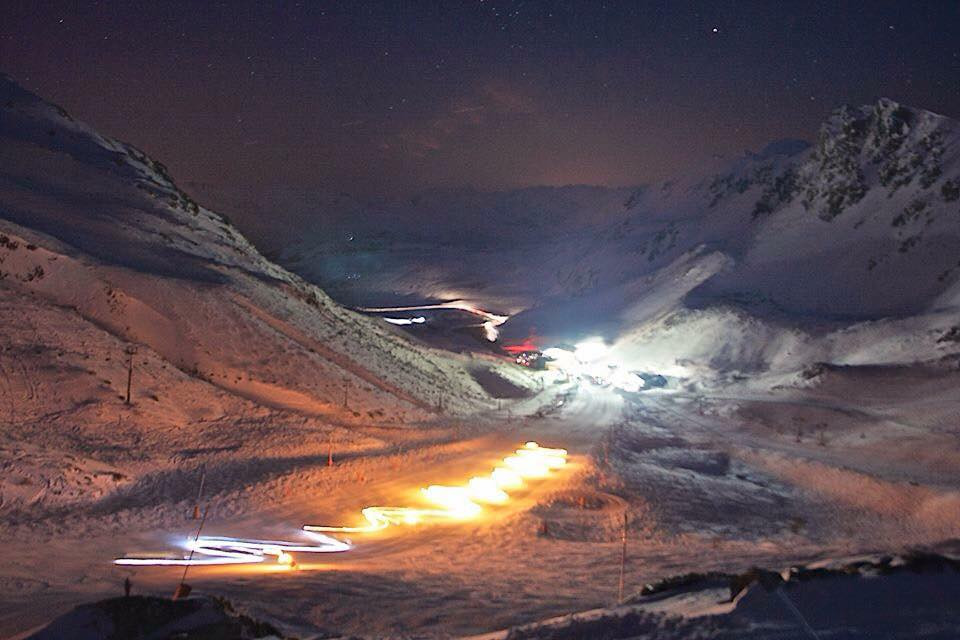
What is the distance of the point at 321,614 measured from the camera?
9531 mm

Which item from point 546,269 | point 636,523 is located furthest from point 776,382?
point 546,269

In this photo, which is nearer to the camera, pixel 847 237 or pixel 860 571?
pixel 860 571

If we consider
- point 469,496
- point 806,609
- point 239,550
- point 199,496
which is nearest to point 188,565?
point 239,550

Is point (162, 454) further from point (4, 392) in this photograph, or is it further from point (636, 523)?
point (636, 523)

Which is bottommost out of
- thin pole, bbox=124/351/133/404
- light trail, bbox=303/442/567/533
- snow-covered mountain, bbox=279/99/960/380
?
light trail, bbox=303/442/567/533

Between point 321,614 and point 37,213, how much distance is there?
86.3 feet

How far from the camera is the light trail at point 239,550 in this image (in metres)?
11.9

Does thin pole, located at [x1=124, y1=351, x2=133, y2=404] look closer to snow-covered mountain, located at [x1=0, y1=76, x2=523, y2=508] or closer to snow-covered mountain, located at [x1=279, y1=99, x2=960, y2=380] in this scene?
snow-covered mountain, located at [x1=0, y1=76, x2=523, y2=508]

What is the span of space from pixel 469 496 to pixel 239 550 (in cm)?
753

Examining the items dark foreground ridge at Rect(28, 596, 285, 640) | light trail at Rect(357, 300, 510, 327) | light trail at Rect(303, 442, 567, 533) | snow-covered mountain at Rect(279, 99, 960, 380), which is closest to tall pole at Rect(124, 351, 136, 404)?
light trail at Rect(303, 442, 567, 533)

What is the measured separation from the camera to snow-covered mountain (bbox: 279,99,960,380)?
55531 mm

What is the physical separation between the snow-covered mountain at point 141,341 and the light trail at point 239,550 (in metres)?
3.99

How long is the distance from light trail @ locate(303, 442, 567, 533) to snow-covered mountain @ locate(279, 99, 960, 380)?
28.3 meters

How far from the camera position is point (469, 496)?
761 inches
